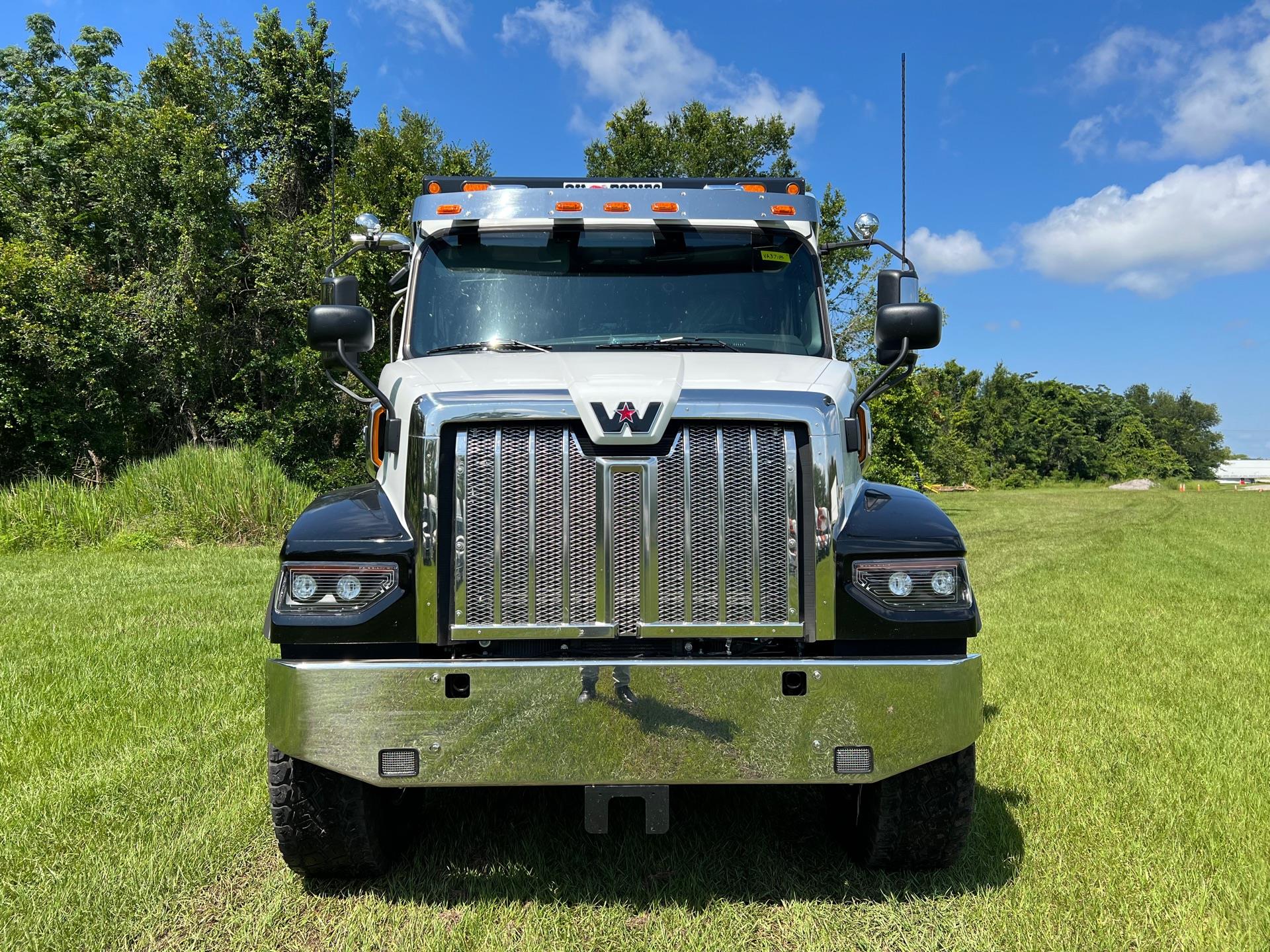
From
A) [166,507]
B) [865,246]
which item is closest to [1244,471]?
[166,507]

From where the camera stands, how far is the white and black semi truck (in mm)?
2969

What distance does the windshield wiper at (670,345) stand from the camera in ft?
13.1

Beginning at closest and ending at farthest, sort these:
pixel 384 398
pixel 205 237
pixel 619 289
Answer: pixel 384 398, pixel 619 289, pixel 205 237

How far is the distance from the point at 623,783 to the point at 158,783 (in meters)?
2.57

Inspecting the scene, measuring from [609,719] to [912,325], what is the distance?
6.67ft

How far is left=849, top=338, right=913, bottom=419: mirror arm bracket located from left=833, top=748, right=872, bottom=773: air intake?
126 centimetres

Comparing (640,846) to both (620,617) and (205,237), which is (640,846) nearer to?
(620,617)

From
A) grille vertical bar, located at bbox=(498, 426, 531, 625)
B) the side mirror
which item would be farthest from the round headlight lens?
the side mirror

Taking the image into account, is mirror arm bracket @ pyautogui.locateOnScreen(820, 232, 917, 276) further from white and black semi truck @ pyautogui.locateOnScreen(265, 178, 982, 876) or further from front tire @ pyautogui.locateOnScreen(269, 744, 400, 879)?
front tire @ pyautogui.locateOnScreen(269, 744, 400, 879)

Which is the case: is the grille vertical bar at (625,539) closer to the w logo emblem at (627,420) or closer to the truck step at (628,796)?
the w logo emblem at (627,420)

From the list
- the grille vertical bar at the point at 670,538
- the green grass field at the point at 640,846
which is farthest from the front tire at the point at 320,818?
the grille vertical bar at the point at 670,538

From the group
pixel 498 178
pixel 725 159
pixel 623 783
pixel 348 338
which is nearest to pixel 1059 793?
pixel 623 783

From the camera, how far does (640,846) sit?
3836mm

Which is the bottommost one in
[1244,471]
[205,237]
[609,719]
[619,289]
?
[1244,471]
